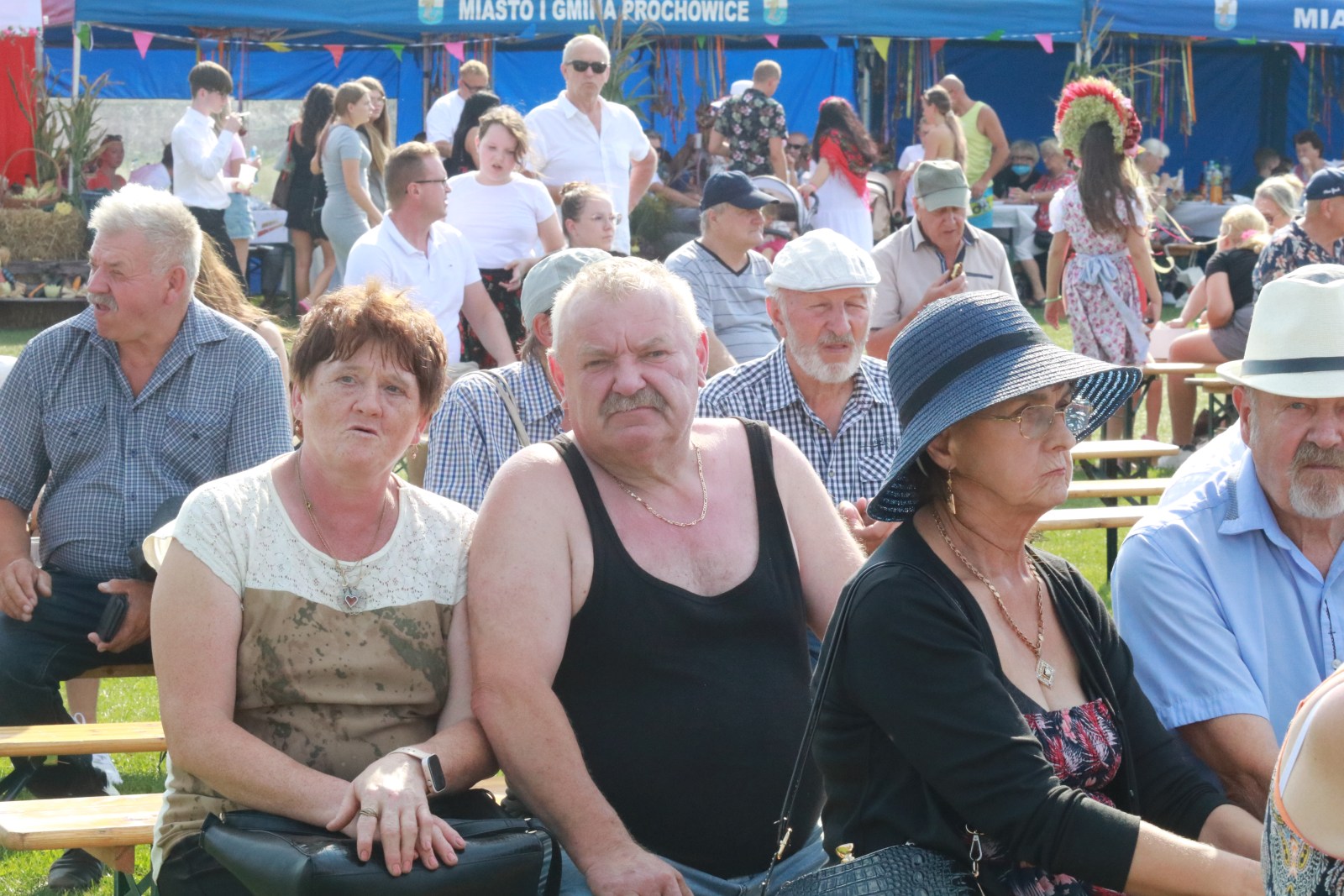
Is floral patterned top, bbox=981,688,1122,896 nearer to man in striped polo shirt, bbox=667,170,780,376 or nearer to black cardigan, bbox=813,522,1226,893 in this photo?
black cardigan, bbox=813,522,1226,893

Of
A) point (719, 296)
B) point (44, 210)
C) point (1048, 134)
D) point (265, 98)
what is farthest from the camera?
point (1048, 134)

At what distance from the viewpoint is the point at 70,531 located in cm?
381

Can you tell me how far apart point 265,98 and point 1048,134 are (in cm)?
1045

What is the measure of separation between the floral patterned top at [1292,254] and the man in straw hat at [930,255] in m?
1.58

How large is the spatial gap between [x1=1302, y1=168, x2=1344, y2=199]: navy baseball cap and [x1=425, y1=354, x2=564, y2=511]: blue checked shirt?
16.2 ft

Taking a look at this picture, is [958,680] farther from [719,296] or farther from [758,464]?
[719,296]

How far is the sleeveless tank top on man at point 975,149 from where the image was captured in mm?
15562

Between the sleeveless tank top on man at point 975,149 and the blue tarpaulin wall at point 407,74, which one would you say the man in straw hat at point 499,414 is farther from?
the blue tarpaulin wall at point 407,74

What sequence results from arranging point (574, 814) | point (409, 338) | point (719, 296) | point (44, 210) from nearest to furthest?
point (574, 814) → point (409, 338) → point (719, 296) → point (44, 210)

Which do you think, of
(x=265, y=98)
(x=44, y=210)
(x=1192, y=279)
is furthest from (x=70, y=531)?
(x=265, y=98)

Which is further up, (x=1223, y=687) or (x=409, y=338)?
(x=409, y=338)

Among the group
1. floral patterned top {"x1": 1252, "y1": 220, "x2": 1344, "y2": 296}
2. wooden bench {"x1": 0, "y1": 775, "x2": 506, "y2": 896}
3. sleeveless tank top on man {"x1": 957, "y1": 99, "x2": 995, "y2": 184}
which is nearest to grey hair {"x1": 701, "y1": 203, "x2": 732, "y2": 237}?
floral patterned top {"x1": 1252, "y1": 220, "x2": 1344, "y2": 296}

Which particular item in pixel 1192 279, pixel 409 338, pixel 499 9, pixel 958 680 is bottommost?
pixel 1192 279

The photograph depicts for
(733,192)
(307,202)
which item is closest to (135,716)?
→ (733,192)
